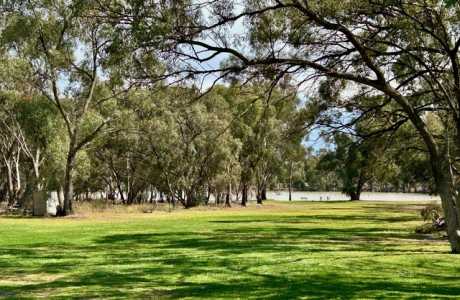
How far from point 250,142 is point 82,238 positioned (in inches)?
1662

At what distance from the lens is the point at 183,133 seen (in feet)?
175

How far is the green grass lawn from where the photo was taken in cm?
1030

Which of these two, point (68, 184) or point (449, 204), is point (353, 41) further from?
point (68, 184)

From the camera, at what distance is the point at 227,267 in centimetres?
1349

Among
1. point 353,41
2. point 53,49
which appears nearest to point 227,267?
point 353,41

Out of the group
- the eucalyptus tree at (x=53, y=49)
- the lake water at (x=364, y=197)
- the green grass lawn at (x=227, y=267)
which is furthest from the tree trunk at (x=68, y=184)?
the lake water at (x=364, y=197)

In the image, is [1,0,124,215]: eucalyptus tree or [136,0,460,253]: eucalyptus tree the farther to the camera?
[1,0,124,215]: eucalyptus tree

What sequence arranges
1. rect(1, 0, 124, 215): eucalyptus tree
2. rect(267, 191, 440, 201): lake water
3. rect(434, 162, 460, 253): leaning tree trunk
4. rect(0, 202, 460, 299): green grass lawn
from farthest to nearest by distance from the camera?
1. rect(267, 191, 440, 201): lake water
2. rect(1, 0, 124, 215): eucalyptus tree
3. rect(434, 162, 460, 253): leaning tree trunk
4. rect(0, 202, 460, 299): green grass lawn

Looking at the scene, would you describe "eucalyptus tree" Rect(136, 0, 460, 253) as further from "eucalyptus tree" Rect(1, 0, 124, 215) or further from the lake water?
the lake water

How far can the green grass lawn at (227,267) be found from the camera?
10305 millimetres

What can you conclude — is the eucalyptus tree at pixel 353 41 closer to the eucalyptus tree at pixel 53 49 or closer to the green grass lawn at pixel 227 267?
the green grass lawn at pixel 227 267

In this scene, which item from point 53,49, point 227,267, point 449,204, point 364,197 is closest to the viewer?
point 227,267

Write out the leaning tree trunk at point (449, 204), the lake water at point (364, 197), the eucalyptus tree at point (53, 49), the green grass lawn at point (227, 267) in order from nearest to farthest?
1. the green grass lawn at point (227, 267)
2. the leaning tree trunk at point (449, 204)
3. the eucalyptus tree at point (53, 49)
4. the lake water at point (364, 197)

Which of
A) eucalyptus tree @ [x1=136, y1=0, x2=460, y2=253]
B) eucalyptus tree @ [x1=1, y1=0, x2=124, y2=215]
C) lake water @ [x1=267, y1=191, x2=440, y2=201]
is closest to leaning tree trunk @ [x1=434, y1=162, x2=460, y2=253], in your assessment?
eucalyptus tree @ [x1=136, y1=0, x2=460, y2=253]
